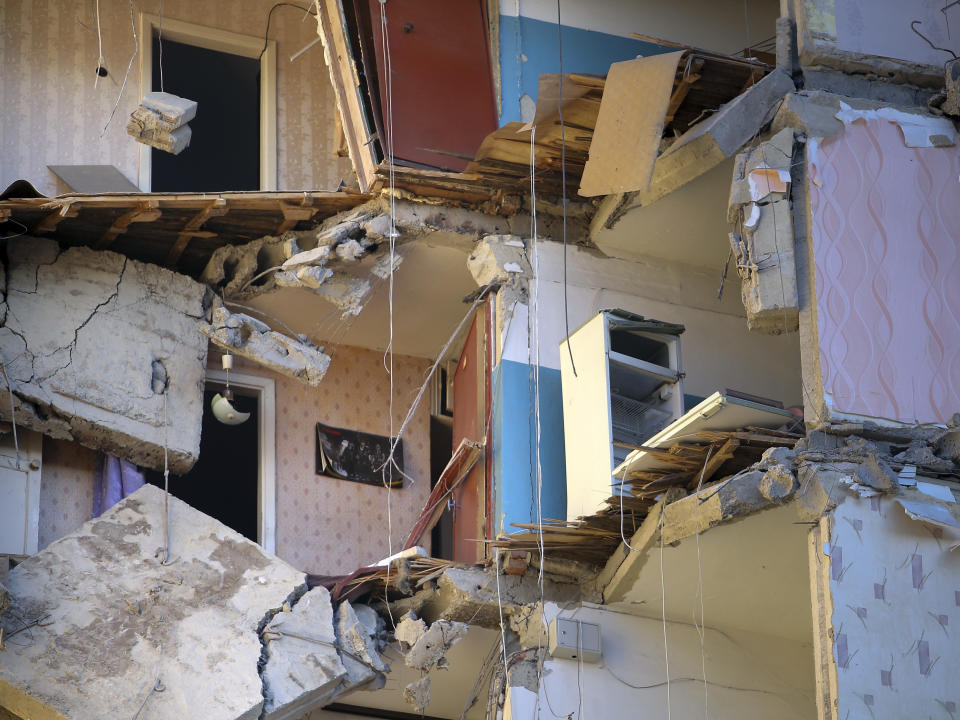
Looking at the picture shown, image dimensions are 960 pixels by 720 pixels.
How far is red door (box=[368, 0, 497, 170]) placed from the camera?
41.0 feet

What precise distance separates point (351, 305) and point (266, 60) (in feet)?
10.7

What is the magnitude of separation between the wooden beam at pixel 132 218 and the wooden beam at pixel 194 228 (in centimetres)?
35

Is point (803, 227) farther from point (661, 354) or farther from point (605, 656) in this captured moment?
point (605, 656)

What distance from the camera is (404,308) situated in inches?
528

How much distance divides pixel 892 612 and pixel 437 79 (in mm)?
5971

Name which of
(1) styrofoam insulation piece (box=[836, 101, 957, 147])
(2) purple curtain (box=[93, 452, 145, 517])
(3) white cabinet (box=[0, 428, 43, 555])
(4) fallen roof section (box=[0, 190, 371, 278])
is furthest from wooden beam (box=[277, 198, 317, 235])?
(1) styrofoam insulation piece (box=[836, 101, 957, 147])

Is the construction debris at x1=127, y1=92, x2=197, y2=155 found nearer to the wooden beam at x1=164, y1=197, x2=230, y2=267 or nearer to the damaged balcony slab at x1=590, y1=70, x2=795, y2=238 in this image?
the wooden beam at x1=164, y1=197, x2=230, y2=267

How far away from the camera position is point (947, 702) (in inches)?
361

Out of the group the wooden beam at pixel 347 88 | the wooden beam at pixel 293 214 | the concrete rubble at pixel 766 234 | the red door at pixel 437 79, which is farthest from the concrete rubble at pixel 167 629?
the concrete rubble at pixel 766 234

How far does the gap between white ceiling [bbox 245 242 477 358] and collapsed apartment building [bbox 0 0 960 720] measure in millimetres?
43

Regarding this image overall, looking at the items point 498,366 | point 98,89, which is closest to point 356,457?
point 498,366

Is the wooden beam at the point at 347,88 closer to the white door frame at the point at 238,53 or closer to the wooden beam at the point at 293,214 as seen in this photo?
the wooden beam at the point at 293,214

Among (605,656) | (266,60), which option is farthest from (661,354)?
(266,60)

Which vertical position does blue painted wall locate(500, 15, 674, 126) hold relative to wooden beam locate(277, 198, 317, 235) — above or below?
above
